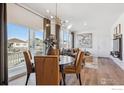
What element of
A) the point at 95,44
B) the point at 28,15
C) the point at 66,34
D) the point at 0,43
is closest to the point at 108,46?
the point at 95,44

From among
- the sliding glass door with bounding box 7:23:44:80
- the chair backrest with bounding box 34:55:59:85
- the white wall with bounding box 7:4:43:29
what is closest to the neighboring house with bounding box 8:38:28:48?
the sliding glass door with bounding box 7:23:44:80

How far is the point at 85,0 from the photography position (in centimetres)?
173

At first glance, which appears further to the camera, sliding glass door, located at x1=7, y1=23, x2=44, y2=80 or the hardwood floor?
sliding glass door, located at x1=7, y1=23, x2=44, y2=80

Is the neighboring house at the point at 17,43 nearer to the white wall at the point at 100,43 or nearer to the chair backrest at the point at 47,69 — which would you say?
the chair backrest at the point at 47,69

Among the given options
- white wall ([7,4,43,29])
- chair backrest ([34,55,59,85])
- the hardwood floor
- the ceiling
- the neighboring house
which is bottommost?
the hardwood floor

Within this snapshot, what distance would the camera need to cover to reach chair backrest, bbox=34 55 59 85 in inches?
124

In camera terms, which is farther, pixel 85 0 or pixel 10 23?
pixel 10 23

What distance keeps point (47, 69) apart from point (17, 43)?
264 centimetres

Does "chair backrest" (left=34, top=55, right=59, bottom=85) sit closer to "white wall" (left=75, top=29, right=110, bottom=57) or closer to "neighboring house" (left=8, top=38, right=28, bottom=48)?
"neighboring house" (left=8, top=38, right=28, bottom=48)

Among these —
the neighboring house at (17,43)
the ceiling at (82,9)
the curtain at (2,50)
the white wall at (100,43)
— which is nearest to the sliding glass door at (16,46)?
the neighboring house at (17,43)

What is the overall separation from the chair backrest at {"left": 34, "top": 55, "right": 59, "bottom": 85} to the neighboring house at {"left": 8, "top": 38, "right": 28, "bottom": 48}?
2184 millimetres

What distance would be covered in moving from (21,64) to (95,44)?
727 cm
